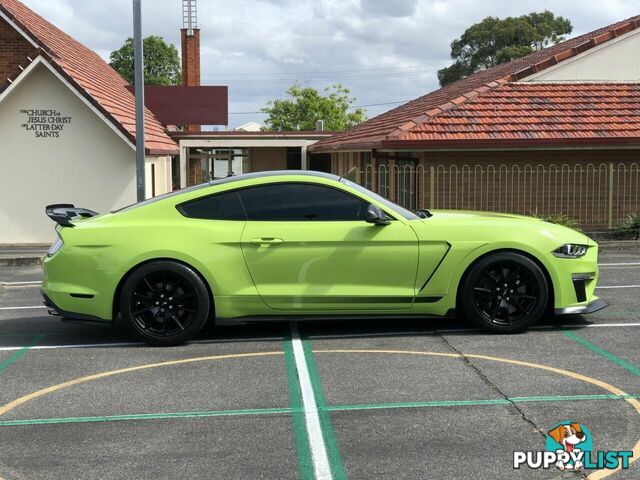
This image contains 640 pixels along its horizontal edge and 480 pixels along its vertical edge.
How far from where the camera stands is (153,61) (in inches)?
2960

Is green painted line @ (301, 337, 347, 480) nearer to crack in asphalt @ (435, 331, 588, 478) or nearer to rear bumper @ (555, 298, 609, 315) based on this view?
crack in asphalt @ (435, 331, 588, 478)

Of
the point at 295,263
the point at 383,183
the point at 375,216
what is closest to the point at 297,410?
the point at 295,263

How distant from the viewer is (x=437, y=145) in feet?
52.4

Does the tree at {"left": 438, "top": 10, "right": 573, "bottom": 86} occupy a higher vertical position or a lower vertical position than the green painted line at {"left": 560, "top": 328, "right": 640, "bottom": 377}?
higher

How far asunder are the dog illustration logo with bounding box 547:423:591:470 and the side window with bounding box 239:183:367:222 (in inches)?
115

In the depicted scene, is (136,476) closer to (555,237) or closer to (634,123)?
(555,237)

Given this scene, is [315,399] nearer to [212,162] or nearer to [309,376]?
[309,376]

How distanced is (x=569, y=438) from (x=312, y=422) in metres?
1.46

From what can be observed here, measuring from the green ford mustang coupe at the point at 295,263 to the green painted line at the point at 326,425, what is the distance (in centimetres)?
77

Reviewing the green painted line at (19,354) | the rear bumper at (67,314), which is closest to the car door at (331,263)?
the rear bumper at (67,314)

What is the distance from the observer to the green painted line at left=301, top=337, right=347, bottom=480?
161 inches

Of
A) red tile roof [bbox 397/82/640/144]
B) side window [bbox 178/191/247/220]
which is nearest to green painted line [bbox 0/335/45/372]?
side window [bbox 178/191/247/220]

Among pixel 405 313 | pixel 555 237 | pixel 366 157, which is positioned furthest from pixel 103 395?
pixel 366 157

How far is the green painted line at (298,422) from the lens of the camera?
414cm
